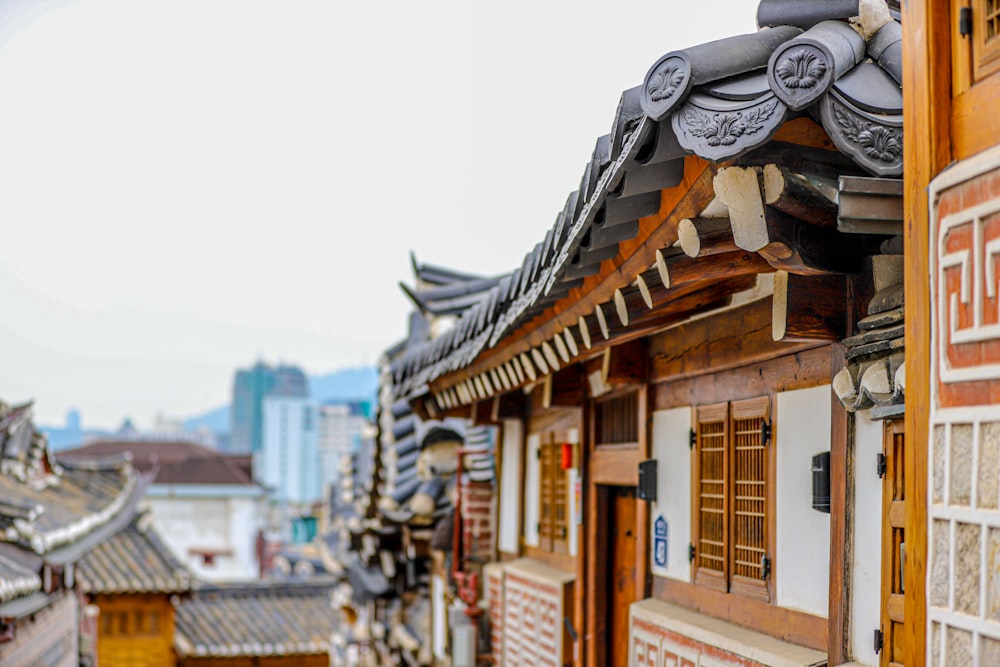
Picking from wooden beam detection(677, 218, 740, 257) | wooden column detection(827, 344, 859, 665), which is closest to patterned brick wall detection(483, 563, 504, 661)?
wooden column detection(827, 344, 859, 665)

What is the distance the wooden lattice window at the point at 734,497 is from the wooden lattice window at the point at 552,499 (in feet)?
11.5

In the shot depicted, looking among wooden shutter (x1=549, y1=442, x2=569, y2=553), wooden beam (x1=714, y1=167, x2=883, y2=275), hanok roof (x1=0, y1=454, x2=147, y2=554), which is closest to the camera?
wooden beam (x1=714, y1=167, x2=883, y2=275)

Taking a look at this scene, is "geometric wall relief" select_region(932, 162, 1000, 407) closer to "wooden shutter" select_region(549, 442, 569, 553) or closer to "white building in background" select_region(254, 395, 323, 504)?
"wooden shutter" select_region(549, 442, 569, 553)

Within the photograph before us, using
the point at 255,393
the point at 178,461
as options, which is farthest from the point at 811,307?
the point at 255,393

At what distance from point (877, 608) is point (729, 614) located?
1757mm

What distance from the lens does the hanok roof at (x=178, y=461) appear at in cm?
6294

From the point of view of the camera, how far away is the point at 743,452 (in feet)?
21.8

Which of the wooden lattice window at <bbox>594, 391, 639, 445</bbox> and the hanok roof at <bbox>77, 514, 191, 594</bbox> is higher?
the wooden lattice window at <bbox>594, 391, 639, 445</bbox>

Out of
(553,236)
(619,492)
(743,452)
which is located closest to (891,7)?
(553,236)

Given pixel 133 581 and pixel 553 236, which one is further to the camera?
pixel 133 581

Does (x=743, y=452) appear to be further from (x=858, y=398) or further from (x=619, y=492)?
(x=619, y=492)

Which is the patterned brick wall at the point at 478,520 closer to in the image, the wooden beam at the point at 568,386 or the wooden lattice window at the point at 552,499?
the wooden lattice window at the point at 552,499

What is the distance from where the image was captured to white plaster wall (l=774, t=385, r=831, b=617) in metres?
5.66

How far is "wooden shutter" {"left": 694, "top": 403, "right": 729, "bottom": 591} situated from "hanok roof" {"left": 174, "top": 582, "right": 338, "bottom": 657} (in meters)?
22.4
